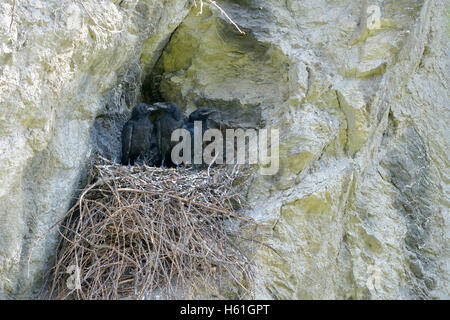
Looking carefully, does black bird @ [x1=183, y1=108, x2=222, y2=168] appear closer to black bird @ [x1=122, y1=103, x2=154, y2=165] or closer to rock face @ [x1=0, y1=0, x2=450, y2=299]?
rock face @ [x1=0, y1=0, x2=450, y2=299]

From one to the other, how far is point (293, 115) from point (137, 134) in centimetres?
122

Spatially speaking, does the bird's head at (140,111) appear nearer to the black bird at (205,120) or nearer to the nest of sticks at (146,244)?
the black bird at (205,120)

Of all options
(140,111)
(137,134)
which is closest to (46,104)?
(137,134)

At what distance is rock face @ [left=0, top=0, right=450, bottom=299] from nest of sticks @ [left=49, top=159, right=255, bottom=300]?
156 millimetres

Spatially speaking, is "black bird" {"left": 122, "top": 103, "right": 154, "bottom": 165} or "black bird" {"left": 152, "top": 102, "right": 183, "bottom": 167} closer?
"black bird" {"left": 122, "top": 103, "right": 154, "bottom": 165}

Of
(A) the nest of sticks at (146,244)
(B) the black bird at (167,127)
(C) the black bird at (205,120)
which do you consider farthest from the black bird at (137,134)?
(A) the nest of sticks at (146,244)

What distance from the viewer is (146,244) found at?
441cm

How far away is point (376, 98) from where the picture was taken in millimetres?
4898

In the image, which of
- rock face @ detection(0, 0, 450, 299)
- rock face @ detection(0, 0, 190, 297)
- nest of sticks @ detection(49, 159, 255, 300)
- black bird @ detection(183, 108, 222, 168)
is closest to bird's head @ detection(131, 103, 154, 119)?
rock face @ detection(0, 0, 450, 299)

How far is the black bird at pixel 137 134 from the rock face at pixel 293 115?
0.33 ft

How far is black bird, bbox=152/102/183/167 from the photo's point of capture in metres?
5.51

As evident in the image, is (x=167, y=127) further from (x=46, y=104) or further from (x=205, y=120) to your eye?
(x=46, y=104)
